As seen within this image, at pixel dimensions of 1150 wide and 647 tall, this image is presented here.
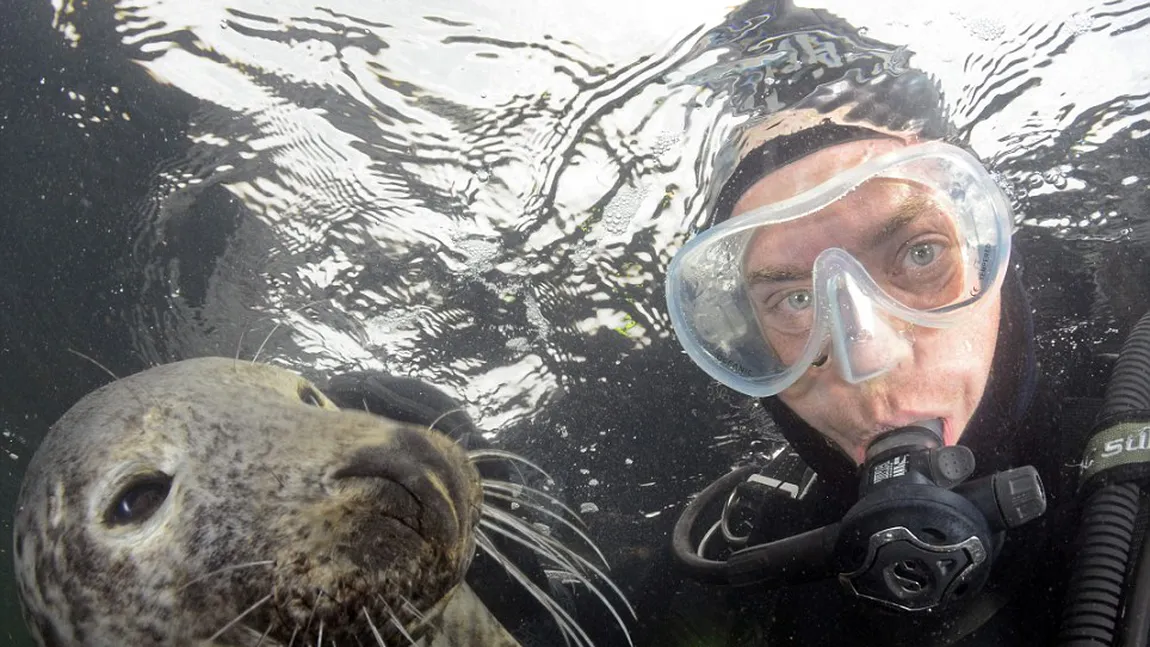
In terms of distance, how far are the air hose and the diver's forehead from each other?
1.80 meters

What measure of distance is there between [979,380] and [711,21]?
260 cm

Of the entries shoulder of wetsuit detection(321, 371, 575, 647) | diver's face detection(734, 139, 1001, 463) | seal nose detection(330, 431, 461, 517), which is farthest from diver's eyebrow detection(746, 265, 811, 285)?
seal nose detection(330, 431, 461, 517)

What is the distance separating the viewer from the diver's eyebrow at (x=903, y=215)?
3604mm

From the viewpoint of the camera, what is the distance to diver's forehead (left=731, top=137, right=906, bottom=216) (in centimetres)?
390

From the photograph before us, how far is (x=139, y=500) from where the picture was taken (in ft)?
7.17

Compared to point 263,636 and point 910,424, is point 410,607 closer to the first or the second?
point 263,636

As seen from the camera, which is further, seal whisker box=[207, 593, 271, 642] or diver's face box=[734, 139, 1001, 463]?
diver's face box=[734, 139, 1001, 463]

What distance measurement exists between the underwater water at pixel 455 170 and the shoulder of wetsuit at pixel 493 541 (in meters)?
0.82

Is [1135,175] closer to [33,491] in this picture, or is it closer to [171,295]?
[33,491]

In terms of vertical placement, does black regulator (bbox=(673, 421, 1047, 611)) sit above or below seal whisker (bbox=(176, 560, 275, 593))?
below

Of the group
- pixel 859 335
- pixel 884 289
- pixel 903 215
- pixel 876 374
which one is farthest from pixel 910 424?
pixel 903 215

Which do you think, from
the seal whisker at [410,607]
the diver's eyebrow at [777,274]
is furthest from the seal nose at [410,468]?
the diver's eyebrow at [777,274]

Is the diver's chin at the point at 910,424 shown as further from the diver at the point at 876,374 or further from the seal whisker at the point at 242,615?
the seal whisker at the point at 242,615

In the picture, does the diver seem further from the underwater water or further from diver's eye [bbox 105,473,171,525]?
diver's eye [bbox 105,473,171,525]
